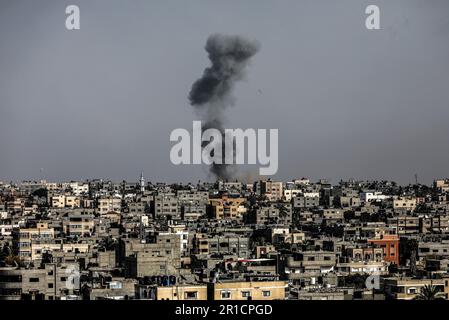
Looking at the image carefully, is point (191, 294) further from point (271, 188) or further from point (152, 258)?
point (271, 188)

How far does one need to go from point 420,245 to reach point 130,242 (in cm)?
482

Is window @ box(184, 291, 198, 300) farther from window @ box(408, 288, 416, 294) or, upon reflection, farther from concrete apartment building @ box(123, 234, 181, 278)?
concrete apartment building @ box(123, 234, 181, 278)

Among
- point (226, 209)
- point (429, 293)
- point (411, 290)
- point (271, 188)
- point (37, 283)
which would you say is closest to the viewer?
point (429, 293)

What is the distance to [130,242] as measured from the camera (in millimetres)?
16062

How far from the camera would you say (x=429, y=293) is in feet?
33.3

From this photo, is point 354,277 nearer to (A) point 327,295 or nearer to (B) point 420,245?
(A) point 327,295

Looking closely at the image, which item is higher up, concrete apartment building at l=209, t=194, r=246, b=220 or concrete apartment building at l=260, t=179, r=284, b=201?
concrete apartment building at l=260, t=179, r=284, b=201

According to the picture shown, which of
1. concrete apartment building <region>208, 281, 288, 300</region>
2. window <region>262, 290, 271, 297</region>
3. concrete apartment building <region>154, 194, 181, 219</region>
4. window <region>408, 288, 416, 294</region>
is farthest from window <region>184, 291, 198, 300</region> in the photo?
concrete apartment building <region>154, 194, 181, 219</region>

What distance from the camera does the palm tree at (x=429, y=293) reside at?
33.2ft

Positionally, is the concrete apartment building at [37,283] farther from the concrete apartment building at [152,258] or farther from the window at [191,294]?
the window at [191,294]

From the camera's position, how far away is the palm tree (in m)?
10.1

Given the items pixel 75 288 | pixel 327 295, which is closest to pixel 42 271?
pixel 75 288

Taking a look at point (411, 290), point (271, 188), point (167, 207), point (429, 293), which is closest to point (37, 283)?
point (411, 290)
